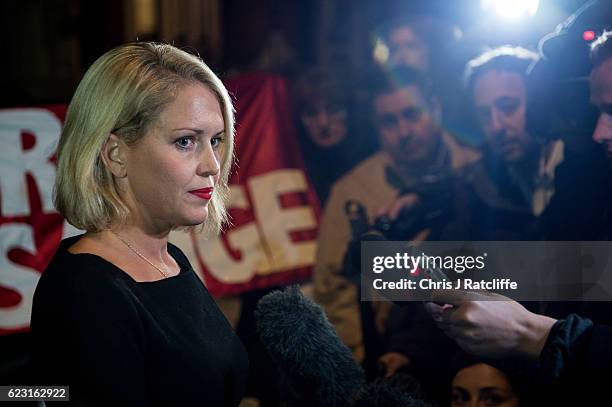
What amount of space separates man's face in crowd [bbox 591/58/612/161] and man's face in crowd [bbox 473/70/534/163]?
658 mm

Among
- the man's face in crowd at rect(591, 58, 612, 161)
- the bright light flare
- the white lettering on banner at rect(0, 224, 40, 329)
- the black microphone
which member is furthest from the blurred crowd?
the white lettering on banner at rect(0, 224, 40, 329)

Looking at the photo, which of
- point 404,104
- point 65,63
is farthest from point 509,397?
point 65,63

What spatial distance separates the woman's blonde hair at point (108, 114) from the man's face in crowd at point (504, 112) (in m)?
1.39

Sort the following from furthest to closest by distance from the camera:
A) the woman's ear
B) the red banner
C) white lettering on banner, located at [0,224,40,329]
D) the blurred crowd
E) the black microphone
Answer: the red banner
white lettering on banner, located at [0,224,40,329]
the blurred crowd
the black microphone
the woman's ear

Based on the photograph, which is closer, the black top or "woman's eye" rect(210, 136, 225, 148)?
the black top

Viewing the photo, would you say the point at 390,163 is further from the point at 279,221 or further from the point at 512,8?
the point at 512,8

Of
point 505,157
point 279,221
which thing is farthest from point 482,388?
point 279,221

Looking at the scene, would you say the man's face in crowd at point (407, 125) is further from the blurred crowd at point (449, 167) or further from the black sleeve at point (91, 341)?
the black sleeve at point (91, 341)

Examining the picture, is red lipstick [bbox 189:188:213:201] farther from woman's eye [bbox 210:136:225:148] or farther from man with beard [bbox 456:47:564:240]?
man with beard [bbox 456:47:564:240]

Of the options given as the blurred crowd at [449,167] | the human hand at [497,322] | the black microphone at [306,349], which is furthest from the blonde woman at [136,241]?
the blurred crowd at [449,167]

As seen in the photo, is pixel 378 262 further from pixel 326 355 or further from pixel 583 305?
pixel 583 305

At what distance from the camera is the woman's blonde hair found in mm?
1285

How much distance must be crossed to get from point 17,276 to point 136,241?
1582mm

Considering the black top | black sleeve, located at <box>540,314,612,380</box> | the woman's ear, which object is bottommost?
black sleeve, located at <box>540,314,612,380</box>
